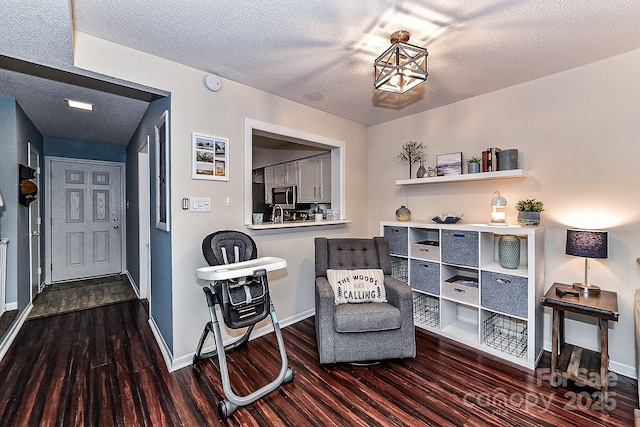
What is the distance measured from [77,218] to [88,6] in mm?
4471

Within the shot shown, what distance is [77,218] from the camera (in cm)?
488

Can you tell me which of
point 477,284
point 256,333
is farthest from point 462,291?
point 256,333

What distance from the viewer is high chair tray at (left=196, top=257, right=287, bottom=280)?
181 cm

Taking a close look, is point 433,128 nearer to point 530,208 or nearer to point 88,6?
point 530,208

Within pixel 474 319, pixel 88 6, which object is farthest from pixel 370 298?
pixel 88 6

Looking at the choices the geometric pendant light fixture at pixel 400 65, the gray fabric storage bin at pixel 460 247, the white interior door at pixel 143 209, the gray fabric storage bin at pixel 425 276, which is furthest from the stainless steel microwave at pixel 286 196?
the geometric pendant light fixture at pixel 400 65

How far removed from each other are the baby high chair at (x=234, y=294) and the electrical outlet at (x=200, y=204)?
1.08ft

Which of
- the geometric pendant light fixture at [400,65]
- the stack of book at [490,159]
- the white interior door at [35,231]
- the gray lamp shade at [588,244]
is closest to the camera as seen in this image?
the geometric pendant light fixture at [400,65]

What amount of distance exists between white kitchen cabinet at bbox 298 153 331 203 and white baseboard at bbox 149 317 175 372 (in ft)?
8.38

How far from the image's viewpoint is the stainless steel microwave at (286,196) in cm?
475

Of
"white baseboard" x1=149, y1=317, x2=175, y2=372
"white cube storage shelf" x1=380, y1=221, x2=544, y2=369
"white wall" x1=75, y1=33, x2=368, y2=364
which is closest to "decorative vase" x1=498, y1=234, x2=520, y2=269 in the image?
"white cube storage shelf" x1=380, y1=221, x2=544, y2=369

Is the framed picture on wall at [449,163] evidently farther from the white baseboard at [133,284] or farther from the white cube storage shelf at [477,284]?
the white baseboard at [133,284]

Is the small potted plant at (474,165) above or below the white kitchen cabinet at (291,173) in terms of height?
below

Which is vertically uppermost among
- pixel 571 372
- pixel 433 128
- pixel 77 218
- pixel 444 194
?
pixel 433 128
